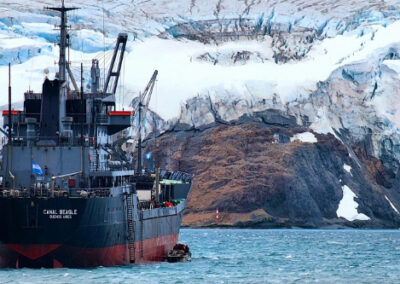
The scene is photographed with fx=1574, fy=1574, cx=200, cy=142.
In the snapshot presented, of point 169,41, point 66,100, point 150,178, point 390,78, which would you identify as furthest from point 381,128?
point 66,100

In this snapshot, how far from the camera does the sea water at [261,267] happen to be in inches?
3125

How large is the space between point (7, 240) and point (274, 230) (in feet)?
282

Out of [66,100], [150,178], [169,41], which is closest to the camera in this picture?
[66,100]

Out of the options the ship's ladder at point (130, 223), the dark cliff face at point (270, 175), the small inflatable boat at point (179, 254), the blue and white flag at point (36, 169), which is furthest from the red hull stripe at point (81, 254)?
the dark cliff face at point (270, 175)

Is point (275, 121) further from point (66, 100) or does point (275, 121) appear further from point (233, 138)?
point (66, 100)

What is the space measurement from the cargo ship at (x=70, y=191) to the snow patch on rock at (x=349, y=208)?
80355mm

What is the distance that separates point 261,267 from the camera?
90000 mm

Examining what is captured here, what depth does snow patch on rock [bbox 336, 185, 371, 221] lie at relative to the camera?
175 m

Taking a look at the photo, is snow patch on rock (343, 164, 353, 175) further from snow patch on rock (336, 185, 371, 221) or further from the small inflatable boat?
the small inflatable boat

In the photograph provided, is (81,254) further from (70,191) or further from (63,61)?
(63,61)

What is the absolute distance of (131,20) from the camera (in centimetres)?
18675

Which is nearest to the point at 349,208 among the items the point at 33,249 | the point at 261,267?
the point at 261,267

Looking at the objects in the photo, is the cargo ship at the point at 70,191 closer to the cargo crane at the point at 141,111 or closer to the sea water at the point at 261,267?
the sea water at the point at 261,267

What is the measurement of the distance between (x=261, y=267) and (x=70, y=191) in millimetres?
13211
